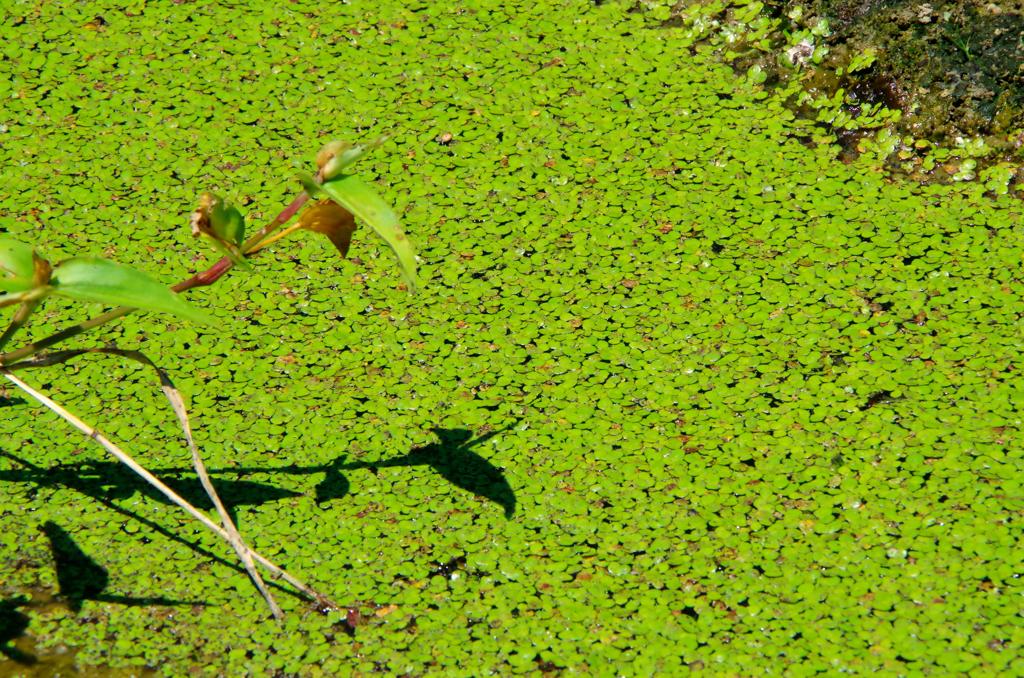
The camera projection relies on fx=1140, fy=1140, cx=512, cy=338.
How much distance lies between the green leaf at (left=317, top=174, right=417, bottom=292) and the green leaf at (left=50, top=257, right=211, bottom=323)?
0.24 meters

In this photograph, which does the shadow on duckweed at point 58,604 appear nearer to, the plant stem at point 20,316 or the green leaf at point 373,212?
the plant stem at point 20,316

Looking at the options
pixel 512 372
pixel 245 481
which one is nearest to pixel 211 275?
pixel 245 481

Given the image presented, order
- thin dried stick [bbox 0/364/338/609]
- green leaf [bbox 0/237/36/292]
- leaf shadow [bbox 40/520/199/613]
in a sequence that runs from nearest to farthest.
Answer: green leaf [bbox 0/237/36/292]
thin dried stick [bbox 0/364/338/609]
leaf shadow [bbox 40/520/199/613]

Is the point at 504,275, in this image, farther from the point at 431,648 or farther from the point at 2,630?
the point at 2,630

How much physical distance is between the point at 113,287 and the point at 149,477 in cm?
48

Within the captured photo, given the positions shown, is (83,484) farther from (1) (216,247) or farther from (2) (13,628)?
(1) (216,247)

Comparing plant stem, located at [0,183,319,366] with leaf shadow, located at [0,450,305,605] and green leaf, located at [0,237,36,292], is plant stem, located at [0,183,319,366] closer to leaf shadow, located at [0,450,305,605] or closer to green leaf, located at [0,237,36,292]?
green leaf, located at [0,237,36,292]

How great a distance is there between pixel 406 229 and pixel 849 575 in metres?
1.42

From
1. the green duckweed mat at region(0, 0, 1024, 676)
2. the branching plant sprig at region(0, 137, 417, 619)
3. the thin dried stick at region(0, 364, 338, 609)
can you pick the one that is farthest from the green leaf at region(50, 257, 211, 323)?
the green duckweed mat at region(0, 0, 1024, 676)

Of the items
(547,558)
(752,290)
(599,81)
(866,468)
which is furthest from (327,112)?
(866,468)

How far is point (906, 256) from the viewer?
9.34 feet

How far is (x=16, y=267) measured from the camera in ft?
5.26

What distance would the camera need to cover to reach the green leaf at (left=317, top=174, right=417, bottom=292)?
4.79 ft

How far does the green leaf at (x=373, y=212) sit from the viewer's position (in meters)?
1.46
